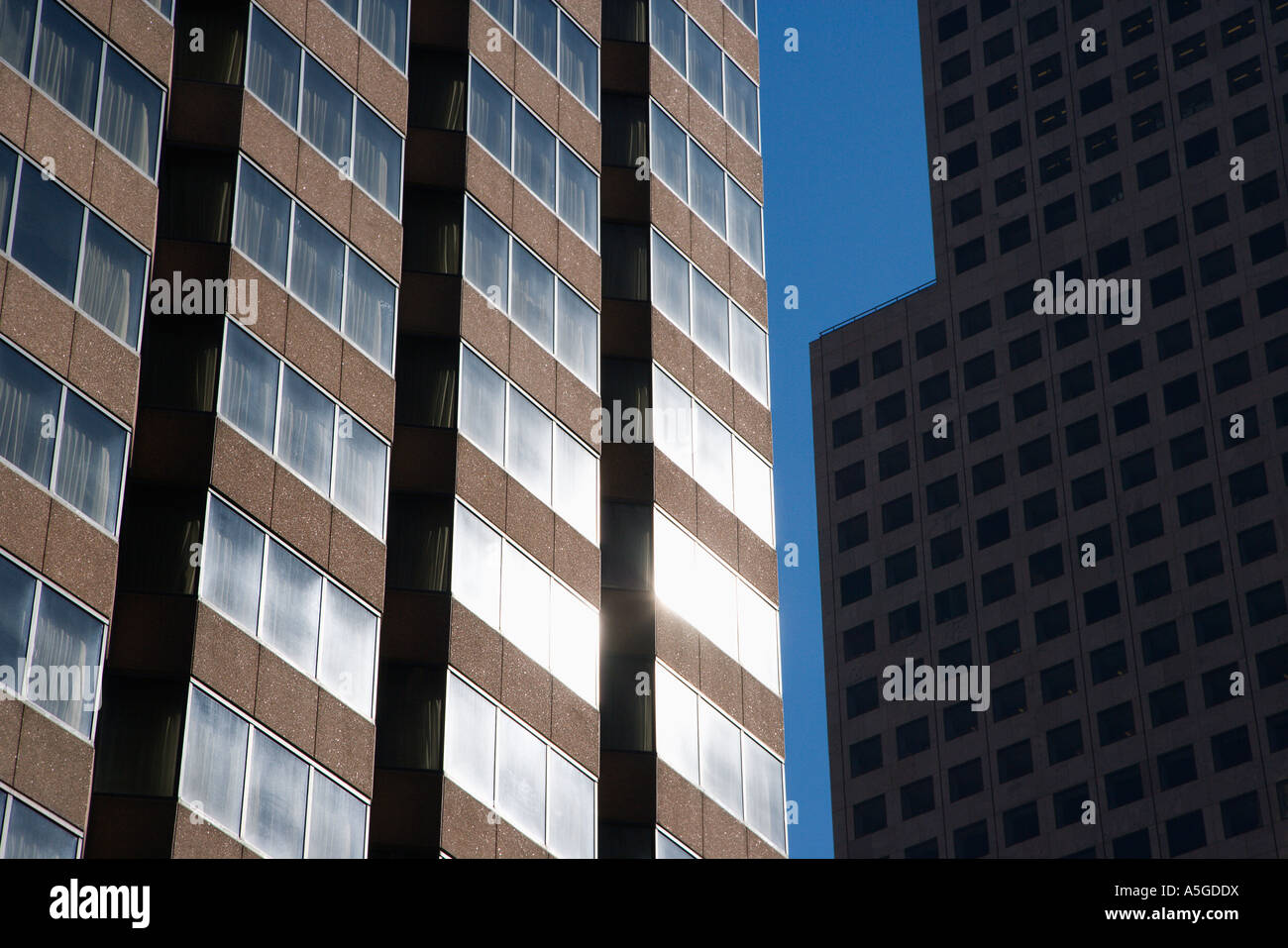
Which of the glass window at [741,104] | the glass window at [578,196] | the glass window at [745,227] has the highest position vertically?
the glass window at [741,104]

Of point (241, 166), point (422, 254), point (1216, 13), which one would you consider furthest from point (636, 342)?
point (1216, 13)

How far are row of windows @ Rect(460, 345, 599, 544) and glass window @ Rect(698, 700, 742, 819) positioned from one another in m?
4.82

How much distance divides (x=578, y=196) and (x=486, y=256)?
15.2ft

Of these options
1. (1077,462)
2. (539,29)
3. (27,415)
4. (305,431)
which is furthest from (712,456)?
(1077,462)

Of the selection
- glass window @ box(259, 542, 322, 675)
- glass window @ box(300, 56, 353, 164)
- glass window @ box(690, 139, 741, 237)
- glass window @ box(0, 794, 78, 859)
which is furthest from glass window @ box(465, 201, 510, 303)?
glass window @ box(0, 794, 78, 859)

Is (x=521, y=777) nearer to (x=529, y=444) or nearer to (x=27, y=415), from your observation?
(x=529, y=444)

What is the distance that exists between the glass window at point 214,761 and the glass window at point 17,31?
10.8 m

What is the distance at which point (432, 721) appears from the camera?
42.0 m

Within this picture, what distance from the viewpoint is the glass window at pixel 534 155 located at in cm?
5047

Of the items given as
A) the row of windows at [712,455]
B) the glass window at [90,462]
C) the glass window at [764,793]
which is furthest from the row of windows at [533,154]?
the glass window at [90,462]

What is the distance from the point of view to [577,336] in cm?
4997

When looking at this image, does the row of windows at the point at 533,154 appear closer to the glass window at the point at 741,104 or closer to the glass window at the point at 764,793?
the glass window at the point at 741,104

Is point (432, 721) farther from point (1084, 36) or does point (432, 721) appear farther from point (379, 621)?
point (1084, 36)
